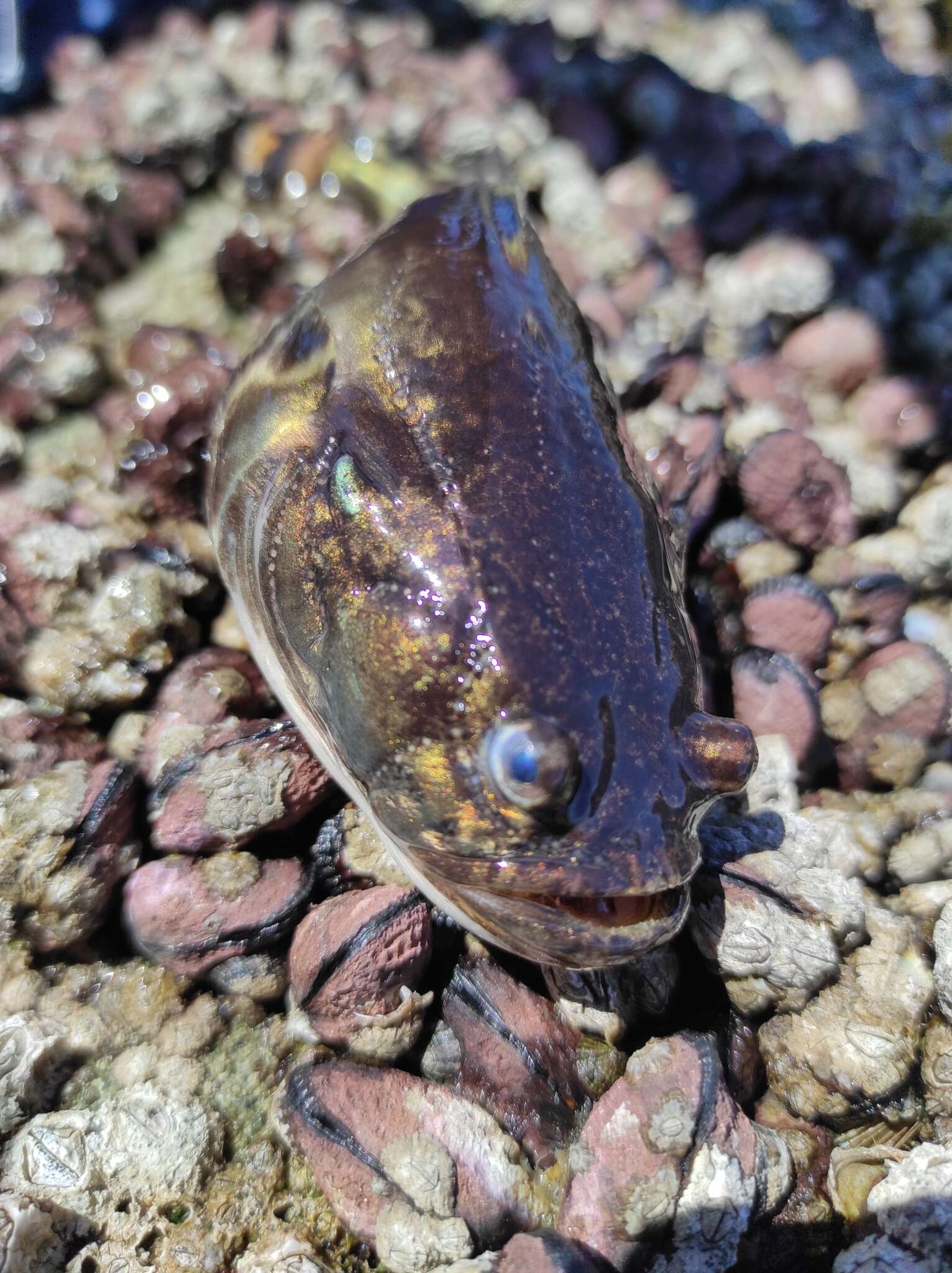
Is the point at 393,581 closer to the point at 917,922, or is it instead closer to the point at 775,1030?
the point at 775,1030

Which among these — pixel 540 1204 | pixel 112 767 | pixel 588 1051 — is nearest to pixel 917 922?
pixel 588 1051

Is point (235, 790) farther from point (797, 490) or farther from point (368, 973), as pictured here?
point (797, 490)

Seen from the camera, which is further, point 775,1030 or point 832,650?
point 832,650

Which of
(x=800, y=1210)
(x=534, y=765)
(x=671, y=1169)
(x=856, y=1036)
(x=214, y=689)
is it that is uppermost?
(x=214, y=689)

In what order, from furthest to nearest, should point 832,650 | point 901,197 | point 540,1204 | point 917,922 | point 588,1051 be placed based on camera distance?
point 901,197, point 832,650, point 917,922, point 588,1051, point 540,1204

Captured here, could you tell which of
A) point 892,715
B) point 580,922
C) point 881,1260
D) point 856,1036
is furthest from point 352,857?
point 892,715

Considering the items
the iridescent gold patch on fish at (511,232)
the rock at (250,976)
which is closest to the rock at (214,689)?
the rock at (250,976)

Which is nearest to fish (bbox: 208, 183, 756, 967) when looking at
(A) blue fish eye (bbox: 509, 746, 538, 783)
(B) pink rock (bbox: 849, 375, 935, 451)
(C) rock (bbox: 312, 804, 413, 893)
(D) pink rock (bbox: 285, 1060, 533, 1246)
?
(A) blue fish eye (bbox: 509, 746, 538, 783)
